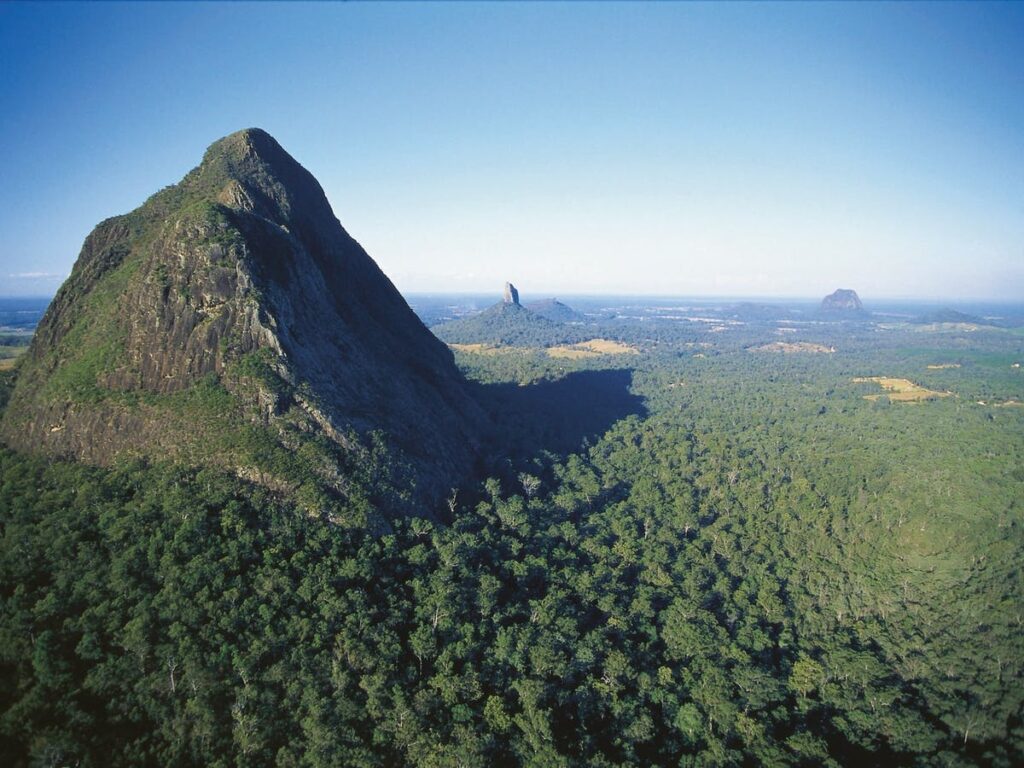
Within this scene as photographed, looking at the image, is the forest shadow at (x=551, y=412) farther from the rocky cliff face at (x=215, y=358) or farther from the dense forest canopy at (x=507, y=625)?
the rocky cliff face at (x=215, y=358)

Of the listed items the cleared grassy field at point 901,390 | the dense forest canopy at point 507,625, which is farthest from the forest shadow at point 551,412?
the cleared grassy field at point 901,390

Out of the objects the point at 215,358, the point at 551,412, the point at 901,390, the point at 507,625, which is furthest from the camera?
the point at 901,390

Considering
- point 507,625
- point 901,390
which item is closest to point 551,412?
point 507,625

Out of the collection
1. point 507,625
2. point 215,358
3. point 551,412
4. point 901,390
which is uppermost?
point 215,358

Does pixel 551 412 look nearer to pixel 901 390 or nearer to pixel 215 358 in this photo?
pixel 215 358

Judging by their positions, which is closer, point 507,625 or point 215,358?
point 507,625

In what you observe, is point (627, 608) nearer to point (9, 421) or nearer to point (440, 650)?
point (440, 650)
